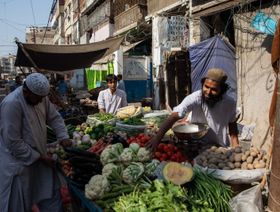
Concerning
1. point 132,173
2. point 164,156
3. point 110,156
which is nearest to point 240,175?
point 132,173

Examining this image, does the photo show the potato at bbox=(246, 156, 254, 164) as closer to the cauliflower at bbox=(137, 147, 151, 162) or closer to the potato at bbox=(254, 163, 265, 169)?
the potato at bbox=(254, 163, 265, 169)

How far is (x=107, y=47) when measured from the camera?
36.6ft

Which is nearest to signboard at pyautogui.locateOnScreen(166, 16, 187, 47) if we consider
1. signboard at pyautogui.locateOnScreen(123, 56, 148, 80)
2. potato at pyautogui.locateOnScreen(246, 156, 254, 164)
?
signboard at pyautogui.locateOnScreen(123, 56, 148, 80)

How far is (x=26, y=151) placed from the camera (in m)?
3.74

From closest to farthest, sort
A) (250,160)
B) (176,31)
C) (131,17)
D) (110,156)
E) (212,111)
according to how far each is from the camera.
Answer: (250,160) < (110,156) < (212,111) < (176,31) < (131,17)

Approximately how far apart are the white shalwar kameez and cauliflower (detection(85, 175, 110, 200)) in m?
0.82

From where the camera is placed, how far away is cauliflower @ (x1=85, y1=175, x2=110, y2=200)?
324 cm

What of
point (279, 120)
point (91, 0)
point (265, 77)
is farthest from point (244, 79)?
point (91, 0)

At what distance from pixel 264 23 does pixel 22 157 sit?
6.12 metres

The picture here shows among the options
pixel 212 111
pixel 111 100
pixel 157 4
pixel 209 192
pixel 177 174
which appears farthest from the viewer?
pixel 157 4

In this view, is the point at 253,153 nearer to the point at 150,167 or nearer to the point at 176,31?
the point at 150,167

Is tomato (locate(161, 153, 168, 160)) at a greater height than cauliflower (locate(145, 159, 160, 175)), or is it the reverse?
cauliflower (locate(145, 159, 160, 175))

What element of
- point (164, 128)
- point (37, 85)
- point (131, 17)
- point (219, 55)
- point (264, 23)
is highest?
point (131, 17)

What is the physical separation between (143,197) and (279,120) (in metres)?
1.22
